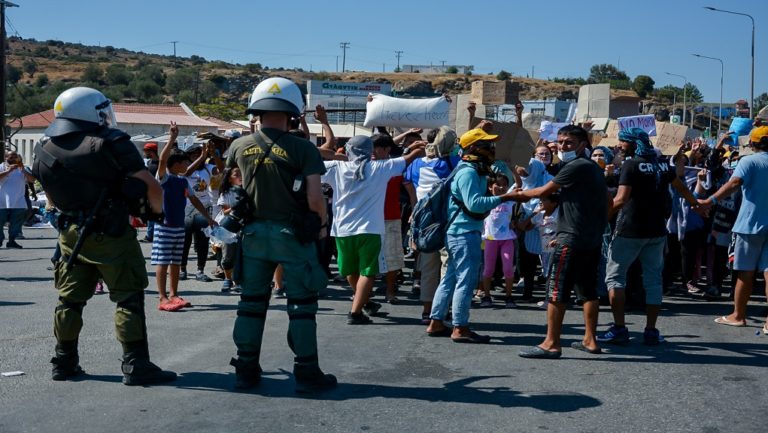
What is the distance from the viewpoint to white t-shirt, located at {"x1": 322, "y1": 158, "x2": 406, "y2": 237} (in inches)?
342

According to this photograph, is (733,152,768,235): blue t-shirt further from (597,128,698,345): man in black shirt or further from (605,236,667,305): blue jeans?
(605,236,667,305): blue jeans

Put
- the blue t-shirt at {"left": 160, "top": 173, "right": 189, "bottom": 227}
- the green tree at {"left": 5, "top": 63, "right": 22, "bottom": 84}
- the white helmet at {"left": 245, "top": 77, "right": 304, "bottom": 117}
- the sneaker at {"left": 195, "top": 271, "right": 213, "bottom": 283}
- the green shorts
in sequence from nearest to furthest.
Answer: the white helmet at {"left": 245, "top": 77, "right": 304, "bottom": 117}
the green shorts
the blue t-shirt at {"left": 160, "top": 173, "right": 189, "bottom": 227}
the sneaker at {"left": 195, "top": 271, "right": 213, "bottom": 283}
the green tree at {"left": 5, "top": 63, "right": 22, "bottom": 84}

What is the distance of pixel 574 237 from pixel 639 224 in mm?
989

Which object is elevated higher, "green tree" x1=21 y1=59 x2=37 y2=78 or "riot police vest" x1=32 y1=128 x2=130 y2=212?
"green tree" x1=21 y1=59 x2=37 y2=78

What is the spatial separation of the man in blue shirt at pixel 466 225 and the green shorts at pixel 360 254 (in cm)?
91

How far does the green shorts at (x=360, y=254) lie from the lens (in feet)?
28.2

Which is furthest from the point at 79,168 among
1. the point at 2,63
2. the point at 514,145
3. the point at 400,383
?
the point at 2,63

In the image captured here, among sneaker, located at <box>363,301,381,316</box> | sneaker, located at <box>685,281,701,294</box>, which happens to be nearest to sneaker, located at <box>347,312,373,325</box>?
sneaker, located at <box>363,301,381,316</box>

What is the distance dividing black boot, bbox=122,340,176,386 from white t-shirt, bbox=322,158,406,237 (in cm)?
298

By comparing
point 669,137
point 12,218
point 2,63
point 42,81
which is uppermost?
point 42,81

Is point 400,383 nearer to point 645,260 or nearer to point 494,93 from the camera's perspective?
point 645,260

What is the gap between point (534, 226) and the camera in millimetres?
10352

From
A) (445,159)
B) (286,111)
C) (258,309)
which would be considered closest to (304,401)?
(258,309)

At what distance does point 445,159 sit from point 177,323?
3208 millimetres
